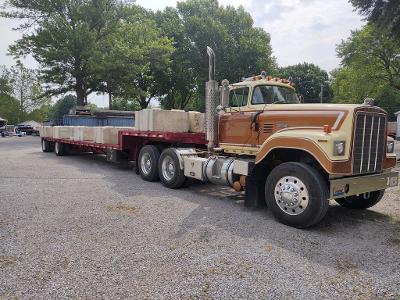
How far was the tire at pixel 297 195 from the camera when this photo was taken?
584cm

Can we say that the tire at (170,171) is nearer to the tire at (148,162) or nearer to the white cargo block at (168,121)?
the tire at (148,162)

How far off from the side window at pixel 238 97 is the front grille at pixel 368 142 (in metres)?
2.57

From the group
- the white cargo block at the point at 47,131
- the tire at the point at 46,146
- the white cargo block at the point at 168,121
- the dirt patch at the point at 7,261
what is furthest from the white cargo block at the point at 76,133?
the dirt patch at the point at 7,261

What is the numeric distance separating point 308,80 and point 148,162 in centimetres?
6257

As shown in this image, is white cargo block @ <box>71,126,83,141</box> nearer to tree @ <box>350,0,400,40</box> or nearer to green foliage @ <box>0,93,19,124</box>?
tree @ <box>350,0,400,40</box>

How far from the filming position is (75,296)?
12.2 ft

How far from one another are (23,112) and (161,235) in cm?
6825

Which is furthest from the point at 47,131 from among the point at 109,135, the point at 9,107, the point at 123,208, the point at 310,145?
the point at 9,107

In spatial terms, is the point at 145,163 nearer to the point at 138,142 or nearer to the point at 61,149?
the point at 138,142

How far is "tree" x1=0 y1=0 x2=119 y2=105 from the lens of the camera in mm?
30281

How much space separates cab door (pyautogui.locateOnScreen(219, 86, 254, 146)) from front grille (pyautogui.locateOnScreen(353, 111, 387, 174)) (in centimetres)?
225

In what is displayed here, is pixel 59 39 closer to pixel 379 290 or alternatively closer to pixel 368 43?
pixel 368 43

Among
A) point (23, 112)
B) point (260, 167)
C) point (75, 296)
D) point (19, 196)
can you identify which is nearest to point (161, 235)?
point (75, 296)

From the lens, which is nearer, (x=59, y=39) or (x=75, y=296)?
(x=75, y=296)
